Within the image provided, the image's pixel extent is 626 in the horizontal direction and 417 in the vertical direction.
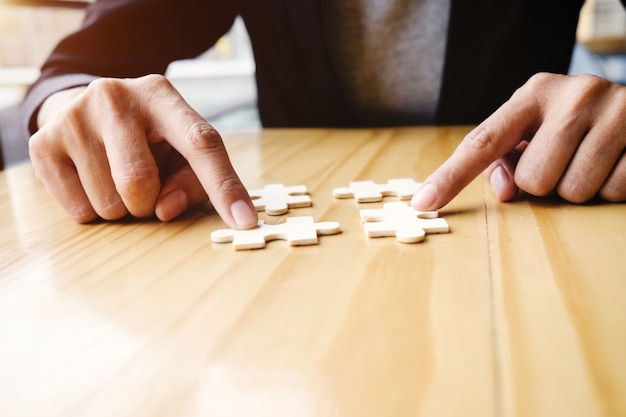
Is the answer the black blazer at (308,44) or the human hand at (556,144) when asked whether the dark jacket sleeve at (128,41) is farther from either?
the human hand at (556,144)

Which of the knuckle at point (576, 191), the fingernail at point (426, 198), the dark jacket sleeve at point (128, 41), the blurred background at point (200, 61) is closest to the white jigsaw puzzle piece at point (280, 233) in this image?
the fingernail at point (426, 198)

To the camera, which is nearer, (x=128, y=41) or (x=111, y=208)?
(x=111, y=208)

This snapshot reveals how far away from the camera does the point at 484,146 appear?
38.7 inches

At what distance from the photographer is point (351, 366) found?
504 millimetres

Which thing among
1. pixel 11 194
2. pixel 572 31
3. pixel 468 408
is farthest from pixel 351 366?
pixel 572 31

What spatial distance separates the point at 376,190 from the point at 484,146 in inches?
9.2

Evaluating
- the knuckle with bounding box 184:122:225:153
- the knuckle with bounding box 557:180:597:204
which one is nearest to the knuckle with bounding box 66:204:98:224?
the knuckle with bounding box 184:122:225:153

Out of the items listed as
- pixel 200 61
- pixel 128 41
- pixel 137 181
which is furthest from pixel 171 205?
pixel 200 61

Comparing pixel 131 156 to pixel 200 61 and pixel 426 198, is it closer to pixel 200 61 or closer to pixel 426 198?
pixel 426 198

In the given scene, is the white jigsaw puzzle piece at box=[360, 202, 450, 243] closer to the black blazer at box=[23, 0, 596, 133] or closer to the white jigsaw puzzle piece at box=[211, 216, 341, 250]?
the white jigsaw puzzle piece at box=[211, 216, 341, 250]

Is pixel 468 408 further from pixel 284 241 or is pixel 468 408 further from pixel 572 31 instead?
pixel 572 31

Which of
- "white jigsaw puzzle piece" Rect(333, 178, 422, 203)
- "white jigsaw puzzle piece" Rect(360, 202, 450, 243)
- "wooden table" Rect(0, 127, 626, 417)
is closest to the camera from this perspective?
"wooden table" Rect(0, 127, 626, 417)

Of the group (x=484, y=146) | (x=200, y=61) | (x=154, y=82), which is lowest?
(x=200, y=61)

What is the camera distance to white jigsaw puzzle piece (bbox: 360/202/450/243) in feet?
2.77
